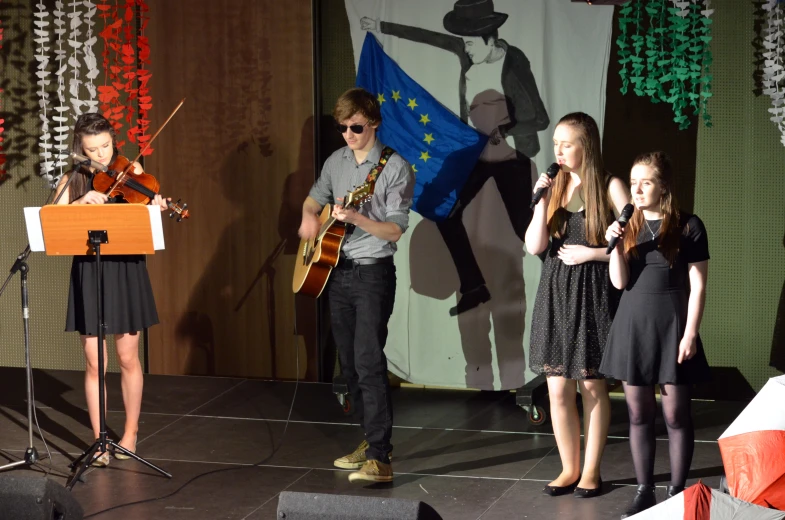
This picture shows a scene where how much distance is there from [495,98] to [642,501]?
103 inches

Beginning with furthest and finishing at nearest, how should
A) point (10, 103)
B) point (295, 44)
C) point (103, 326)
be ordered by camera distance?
point (10, 103) < point (295, 44) < point (103, 326)

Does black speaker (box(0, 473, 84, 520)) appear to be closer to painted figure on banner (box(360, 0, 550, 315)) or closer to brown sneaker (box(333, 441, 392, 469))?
brown sneaker (box(333, 441, 392, 469))

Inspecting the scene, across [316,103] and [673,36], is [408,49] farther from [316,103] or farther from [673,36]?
[673,36]

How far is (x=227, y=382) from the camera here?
21.5ft

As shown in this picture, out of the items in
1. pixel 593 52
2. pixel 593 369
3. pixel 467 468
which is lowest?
pixel 467 468

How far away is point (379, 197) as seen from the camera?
15.2ft

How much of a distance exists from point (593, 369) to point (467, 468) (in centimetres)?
91

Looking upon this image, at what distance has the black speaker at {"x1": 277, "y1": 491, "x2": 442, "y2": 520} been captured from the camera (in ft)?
8.62

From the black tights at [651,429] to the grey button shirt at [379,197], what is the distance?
4.06 ft

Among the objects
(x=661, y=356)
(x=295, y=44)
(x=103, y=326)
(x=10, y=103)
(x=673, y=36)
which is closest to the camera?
(x=661, y=356)

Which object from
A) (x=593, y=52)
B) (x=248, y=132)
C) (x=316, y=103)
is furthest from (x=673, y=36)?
(x=248, y=132)

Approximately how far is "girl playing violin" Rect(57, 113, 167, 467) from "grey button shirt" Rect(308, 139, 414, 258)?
889mm

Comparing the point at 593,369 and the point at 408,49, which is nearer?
the point at 593,369

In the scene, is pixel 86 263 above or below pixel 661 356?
above
